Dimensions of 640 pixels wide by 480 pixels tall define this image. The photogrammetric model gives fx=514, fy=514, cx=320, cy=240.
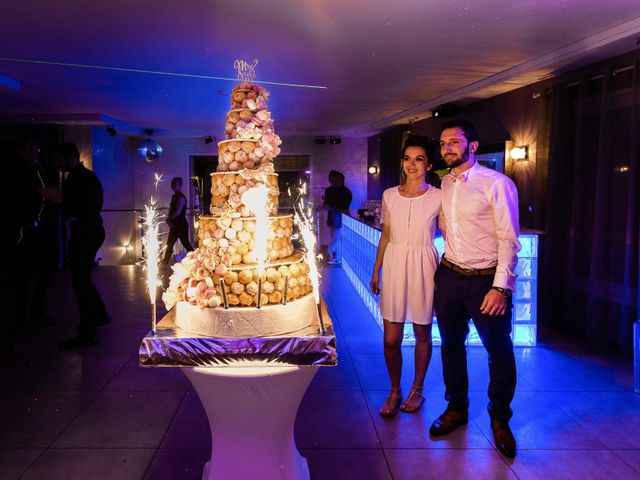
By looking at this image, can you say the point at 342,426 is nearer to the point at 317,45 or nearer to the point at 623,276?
the point at 623,276

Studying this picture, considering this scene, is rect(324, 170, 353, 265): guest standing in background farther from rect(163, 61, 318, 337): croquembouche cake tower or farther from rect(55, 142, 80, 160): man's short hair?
rect(163, 61, 318, 337): croquembouche cake tower

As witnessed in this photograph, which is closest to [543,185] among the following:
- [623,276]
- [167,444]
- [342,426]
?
[623,276]

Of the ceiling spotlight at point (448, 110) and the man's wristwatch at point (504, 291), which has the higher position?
the ceiling spotlight at point (448, 110)

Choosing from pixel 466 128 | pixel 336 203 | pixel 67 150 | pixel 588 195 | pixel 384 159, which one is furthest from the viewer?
pixel 384 159

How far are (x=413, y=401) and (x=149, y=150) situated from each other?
10.6 m

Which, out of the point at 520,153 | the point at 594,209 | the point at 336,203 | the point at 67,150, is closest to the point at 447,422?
the point at 594,209

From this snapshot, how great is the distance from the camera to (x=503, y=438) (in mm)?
2666

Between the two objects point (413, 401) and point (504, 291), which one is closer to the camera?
point (504, 291)

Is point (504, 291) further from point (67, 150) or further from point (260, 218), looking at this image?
point (67, 150)

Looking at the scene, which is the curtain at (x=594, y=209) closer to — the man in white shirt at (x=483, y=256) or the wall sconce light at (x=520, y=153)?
the wall sconce light at (x=520, y=153)

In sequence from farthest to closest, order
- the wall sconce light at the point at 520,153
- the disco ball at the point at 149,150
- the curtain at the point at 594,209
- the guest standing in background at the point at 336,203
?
1. the disco ball at the point at 149,150
2. the guest standing in background at the point at 336,203
3. the wall sconce light at the point at 520,153
4. the curtain at the point at 594,209

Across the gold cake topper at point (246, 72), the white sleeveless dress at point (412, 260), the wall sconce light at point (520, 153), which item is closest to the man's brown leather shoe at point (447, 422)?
the white sleeveless dress at point (412, 260)

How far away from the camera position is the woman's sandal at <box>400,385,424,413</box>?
3158mm

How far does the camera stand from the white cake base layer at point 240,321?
2.20 m
